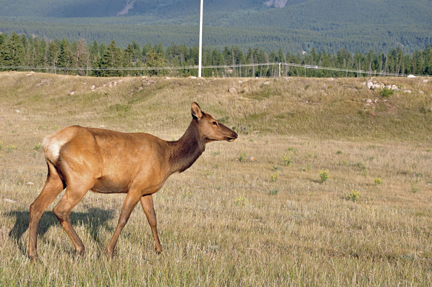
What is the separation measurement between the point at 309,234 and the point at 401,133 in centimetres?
2729

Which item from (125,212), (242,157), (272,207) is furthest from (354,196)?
(125,212)

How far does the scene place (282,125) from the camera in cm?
3650

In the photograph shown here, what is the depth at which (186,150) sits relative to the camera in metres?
7.37

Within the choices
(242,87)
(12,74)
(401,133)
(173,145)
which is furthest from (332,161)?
(12,74)

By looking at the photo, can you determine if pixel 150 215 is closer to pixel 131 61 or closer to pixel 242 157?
pixel 242 157

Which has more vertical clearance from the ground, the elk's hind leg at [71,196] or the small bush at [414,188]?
the elk's hind leg at [71,196]

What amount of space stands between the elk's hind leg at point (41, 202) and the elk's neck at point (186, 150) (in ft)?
5.86

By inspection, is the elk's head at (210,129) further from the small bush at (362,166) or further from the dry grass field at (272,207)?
the small bush at (362,166)

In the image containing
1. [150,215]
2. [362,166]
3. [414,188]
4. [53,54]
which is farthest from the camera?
[53,54]

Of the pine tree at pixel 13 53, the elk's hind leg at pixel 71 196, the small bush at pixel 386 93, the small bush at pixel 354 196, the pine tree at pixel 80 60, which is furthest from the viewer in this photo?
the pine tree at pixel 80 60

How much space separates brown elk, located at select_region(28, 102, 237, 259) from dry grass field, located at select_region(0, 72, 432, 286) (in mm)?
560

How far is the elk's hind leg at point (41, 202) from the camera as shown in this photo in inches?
235

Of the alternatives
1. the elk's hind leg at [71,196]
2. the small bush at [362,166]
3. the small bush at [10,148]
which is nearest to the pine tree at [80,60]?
the small bush at [10,148]

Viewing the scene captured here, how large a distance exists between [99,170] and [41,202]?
0.94 m
